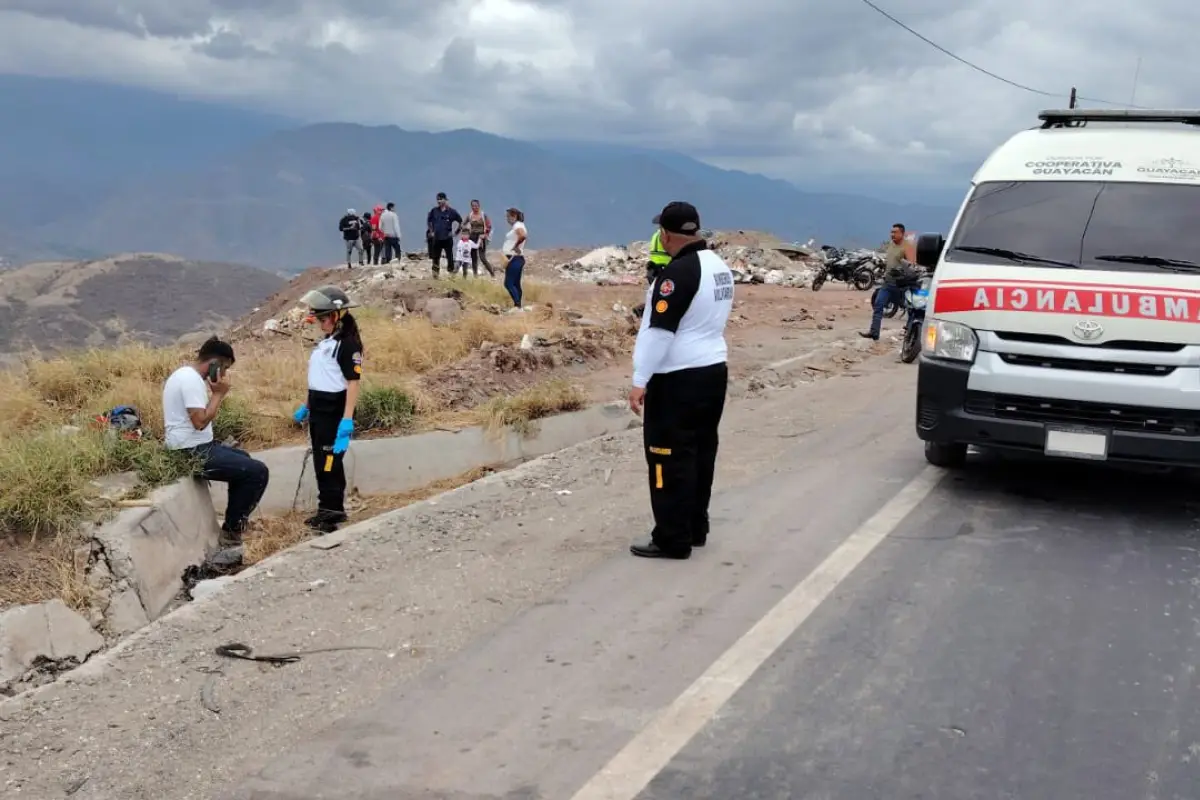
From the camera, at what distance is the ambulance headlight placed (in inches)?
257

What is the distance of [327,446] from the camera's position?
731 centimetres

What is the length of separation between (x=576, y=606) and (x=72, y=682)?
217cm

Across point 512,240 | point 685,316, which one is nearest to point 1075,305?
point 685,316

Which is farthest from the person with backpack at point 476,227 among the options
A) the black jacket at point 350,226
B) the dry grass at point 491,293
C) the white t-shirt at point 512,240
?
the black jacket at point 350,226

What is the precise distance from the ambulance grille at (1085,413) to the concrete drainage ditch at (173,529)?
4349mm

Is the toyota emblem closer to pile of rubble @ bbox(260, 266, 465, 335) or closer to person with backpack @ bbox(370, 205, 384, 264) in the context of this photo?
pile of rubble @ bbox(260, 266, 465, 335)

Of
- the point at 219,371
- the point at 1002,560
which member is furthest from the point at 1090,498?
the point at 219,371

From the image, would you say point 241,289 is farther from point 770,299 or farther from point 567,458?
point 567,458

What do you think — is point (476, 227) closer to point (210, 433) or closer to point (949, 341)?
point (210, 433)

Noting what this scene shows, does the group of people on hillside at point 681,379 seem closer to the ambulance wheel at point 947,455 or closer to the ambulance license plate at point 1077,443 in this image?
the ambulance license plate at point 1077,443

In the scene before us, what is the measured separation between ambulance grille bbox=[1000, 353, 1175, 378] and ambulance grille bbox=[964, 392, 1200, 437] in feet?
0.64

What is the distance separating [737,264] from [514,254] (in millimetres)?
15031

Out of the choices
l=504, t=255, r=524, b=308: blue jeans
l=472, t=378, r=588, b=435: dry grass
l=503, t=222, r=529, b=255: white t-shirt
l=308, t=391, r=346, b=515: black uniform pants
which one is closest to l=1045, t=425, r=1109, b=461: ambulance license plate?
l=308, t=391, r=346, b=515: black uniform pants

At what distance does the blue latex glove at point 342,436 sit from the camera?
23.5 feet
